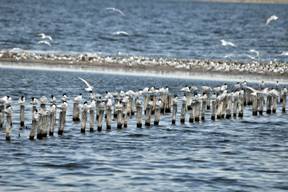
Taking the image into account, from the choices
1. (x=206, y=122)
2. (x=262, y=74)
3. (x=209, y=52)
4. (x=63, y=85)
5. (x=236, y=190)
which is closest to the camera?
(x=236, y=190)

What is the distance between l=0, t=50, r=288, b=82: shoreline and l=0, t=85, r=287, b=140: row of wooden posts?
1766cm

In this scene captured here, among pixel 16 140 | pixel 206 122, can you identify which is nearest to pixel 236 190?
pixel 16 140

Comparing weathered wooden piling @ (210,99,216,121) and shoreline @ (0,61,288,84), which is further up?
shoreline @ (0,61,288,84)

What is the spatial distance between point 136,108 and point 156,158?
7.22m

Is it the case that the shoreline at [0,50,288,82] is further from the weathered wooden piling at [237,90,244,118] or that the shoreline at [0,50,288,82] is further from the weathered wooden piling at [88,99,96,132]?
the weathered wooden piling at [88,99,96,132]

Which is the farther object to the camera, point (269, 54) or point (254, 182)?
point (269, 54)

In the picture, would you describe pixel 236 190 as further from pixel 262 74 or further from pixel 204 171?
pixel 262 74

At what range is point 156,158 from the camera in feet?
158

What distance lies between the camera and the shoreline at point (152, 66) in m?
85.1

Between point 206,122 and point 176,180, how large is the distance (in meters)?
15.8

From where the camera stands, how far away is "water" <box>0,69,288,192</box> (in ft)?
140

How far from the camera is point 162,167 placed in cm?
4584

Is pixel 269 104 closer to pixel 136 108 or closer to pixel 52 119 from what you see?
pixel 136 108

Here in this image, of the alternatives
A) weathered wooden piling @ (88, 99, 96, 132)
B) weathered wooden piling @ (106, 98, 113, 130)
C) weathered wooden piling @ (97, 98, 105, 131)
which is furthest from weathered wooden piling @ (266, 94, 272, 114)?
weathered wooden piling @ (88, 99, 96, 132)
